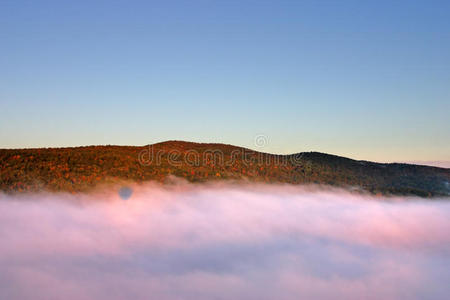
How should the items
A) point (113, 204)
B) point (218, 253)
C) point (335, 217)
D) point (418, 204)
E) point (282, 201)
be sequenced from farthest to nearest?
point (418, 204) < point (282, 201) < point (335, 217) < point (113, 204) < point (218, 253)

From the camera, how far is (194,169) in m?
46.3

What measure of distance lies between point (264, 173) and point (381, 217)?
17.2 meters

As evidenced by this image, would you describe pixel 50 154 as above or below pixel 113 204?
above

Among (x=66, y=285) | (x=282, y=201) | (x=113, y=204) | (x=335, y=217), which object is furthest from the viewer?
(x=282, y=201)

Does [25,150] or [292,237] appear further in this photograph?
[25,150]

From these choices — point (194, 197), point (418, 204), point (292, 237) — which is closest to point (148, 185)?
point (194, 197)

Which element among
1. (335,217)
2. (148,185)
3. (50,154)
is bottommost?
(335,217)

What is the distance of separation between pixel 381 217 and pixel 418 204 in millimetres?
10083

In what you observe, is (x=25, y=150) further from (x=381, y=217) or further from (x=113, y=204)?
→ (x=381, y=217)

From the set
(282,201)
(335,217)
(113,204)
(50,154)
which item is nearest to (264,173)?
(282,201)

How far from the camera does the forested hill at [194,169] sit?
3672 cm

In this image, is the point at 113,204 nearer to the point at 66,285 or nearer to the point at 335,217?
the point at 66,285

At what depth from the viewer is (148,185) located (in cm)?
3888

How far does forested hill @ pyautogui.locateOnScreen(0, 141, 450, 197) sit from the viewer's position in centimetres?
3672
